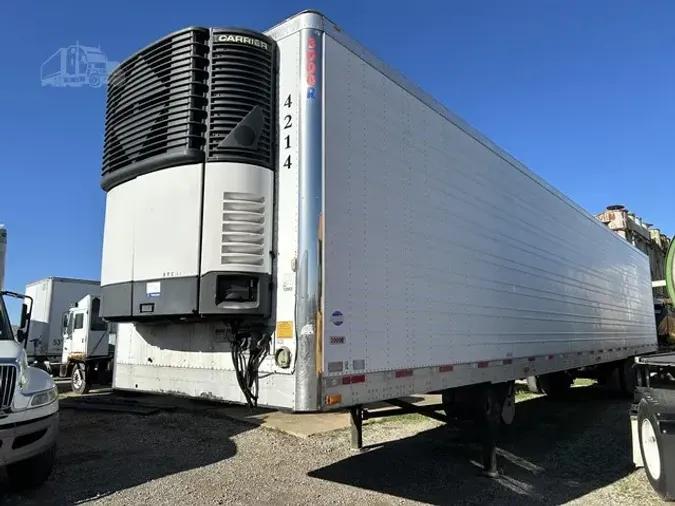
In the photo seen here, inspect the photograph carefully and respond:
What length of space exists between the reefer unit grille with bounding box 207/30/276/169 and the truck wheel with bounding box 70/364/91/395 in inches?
551

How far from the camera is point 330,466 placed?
6.53 meters

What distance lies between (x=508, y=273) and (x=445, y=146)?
6.54 feet

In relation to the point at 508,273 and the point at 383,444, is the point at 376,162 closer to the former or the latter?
the point at 508,273

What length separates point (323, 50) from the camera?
4062 millimetres

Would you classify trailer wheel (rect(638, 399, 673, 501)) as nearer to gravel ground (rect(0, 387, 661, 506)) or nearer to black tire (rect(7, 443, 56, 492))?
gravel ground (rect(0, 387, 661, 506))

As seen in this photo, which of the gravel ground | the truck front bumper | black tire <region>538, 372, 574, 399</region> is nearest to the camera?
the truck front bumper

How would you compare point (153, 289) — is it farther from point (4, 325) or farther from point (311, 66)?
point (4, 325)

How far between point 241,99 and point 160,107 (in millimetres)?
696

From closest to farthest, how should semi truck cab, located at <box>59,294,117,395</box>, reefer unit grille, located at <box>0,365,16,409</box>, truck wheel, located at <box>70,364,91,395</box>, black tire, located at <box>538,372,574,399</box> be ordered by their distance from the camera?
reefer unit grille, located at <box>0,365,16,409</box>
black tire, located at <box>538,372,574,399</box>
truck wheel, located at <box>70,364,91,395</box>
semi truck cab, located at <box>59,294,117,395</box>

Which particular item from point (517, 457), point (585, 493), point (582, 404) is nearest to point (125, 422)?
point (517, 457)

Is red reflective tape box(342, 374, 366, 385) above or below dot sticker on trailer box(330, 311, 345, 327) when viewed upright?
below

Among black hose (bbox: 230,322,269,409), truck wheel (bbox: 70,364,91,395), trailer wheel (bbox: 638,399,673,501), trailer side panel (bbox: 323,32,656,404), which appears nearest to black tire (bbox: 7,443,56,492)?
black hose (bbox: 230,322,269,409)

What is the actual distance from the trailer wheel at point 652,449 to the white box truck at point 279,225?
1777mm

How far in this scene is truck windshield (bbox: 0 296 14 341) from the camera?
6227mm
